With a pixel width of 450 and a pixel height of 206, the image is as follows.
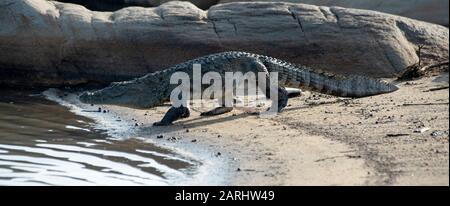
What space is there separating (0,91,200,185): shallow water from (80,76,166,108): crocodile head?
0.33 m

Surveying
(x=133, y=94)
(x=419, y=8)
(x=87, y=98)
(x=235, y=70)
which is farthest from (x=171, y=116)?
(x=419, y=8)

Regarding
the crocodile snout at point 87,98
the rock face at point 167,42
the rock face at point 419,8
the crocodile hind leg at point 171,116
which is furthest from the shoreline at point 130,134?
the rock face at point 419,8

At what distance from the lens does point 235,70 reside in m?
10.2

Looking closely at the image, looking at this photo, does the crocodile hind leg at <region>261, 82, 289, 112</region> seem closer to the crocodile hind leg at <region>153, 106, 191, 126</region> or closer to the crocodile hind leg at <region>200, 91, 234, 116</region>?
the crocodile hind leg at <region>200, 91, 234, 116</region>

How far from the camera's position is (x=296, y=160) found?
7.20 m

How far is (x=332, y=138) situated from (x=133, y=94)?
10.5ft

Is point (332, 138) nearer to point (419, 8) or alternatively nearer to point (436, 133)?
point (436, 133)

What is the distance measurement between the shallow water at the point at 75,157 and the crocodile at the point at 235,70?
0.57 meters

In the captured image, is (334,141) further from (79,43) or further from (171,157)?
(79,43)

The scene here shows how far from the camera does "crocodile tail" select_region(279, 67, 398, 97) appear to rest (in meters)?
10.4

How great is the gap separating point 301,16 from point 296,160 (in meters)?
5.32

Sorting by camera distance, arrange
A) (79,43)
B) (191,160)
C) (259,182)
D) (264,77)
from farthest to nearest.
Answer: (79,43) < (264,77) < (191,160) < (259,182)

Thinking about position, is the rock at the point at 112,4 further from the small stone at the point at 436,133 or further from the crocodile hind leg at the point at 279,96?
the small stone at the point at 436,133

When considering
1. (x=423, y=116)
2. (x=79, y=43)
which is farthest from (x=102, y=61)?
(x=423, y=116)
